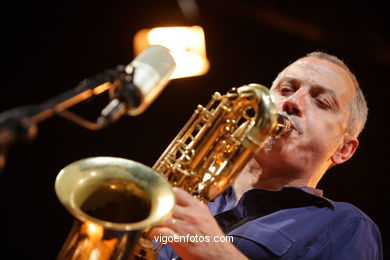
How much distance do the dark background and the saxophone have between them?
207cm

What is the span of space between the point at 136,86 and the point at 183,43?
3.86 m

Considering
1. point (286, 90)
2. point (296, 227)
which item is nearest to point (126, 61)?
point (286, 90)

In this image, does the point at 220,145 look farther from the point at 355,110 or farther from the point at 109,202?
the point at 355,110

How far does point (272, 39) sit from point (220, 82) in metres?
0.86

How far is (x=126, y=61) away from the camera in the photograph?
17.6 ft

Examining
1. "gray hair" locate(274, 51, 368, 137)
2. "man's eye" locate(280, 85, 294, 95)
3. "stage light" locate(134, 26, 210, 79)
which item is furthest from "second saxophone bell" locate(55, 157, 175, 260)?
"stage light" locate(134, 26, 210, 79)

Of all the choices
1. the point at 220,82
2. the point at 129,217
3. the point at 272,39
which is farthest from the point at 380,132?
the point at 129,217

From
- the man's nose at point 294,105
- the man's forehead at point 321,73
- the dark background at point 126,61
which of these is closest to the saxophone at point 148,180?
the man's nose at point 294,105

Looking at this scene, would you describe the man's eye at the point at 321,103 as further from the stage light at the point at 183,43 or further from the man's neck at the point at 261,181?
the stage light at the point at 183,43

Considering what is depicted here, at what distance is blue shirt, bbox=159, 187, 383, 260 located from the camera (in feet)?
8.62

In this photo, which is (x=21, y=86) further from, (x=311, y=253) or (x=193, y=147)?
(x=311, y=253)

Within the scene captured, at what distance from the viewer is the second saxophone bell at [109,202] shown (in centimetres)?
225

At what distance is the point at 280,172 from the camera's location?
3.27 m

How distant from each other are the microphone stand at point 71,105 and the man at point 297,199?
0.78 meters
